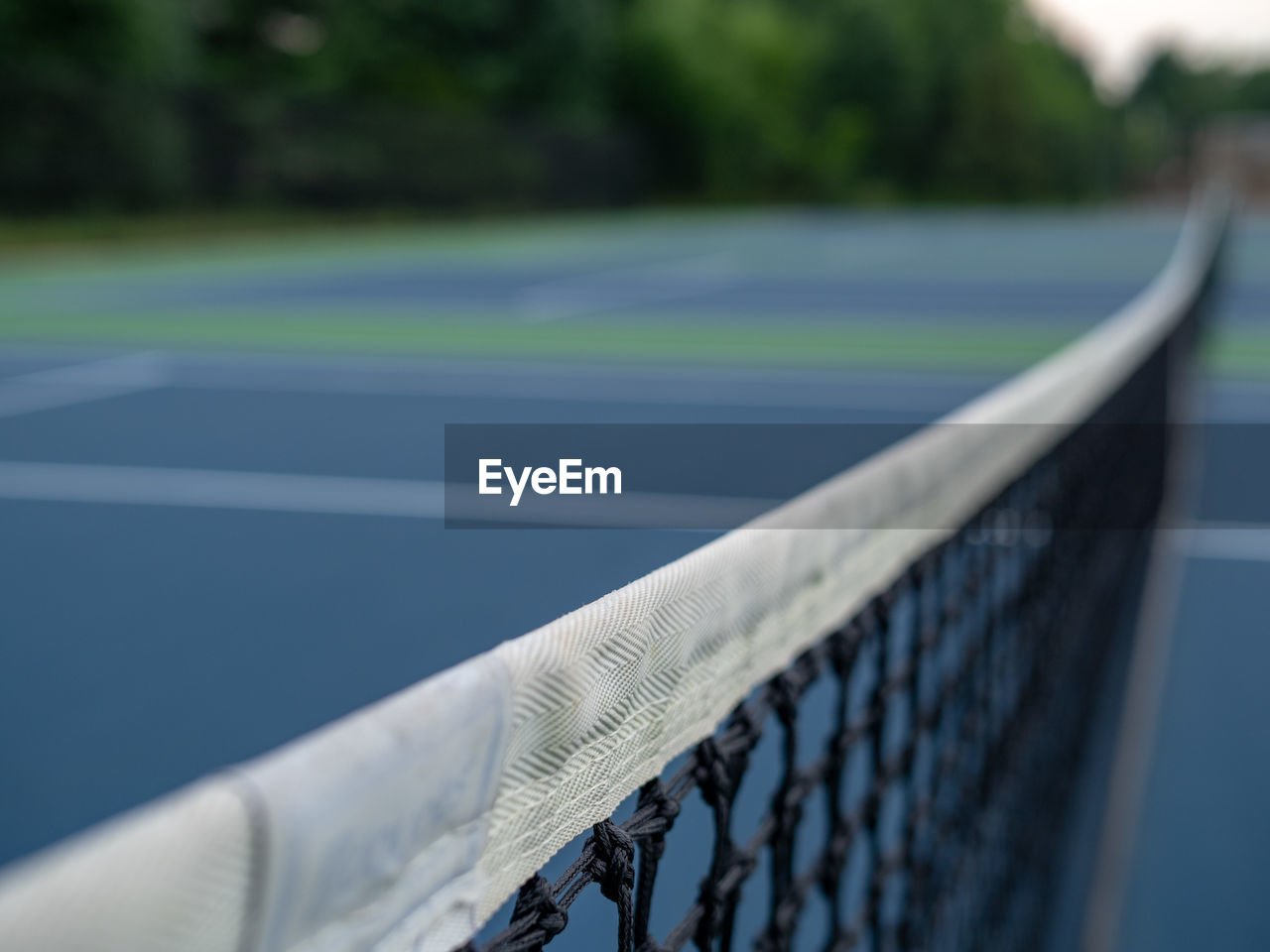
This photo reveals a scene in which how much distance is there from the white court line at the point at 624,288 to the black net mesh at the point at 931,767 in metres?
8.16

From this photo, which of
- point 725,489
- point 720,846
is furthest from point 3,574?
point 720,846

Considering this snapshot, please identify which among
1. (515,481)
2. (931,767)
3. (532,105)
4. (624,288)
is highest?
(532,105)

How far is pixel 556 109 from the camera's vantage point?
100 feet

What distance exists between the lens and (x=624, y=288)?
43.9 ft

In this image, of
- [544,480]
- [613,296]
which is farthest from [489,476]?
[613,296]

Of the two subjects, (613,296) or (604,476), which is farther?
(613,296)

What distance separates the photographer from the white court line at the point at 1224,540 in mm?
4449

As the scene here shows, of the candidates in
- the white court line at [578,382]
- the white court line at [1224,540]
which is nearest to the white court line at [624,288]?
the white court line at [578,382]

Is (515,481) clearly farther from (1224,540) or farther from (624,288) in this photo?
(624,288)

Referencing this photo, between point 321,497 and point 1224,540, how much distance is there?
112 inches

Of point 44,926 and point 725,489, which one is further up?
point 44,926

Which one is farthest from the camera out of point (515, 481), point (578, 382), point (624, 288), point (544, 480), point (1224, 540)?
point (624, 288)

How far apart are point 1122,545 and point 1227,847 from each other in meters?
1.02

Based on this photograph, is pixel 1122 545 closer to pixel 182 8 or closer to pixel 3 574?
pixel 3 574
